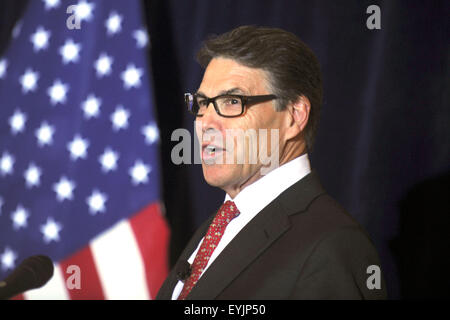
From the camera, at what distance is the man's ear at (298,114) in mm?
1426

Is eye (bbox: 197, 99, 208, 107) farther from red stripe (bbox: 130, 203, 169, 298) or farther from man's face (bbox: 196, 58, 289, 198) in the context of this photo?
red stripe (bbox: 130, 203, 169, 298)

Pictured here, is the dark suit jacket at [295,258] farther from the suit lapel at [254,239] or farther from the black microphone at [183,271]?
the black microphone at [183,271]

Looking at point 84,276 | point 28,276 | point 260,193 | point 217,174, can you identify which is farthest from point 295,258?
point 84,276

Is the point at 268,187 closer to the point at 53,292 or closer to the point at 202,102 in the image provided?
the point at 202,102

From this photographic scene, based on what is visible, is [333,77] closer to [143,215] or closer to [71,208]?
[143,215]

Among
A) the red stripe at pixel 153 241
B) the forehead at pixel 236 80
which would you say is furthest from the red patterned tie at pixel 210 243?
the red stripe at pixel 153 241

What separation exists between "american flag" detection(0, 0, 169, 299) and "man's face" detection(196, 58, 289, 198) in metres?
0.99

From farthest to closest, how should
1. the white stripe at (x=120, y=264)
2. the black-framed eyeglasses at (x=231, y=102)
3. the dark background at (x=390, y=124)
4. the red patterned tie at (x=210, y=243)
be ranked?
1. the white stripe at (x=120, y=264)
2. the dark background at (x=390, y=124)
3. the black-framed eyeglasses at (x=231, y=102)
4. the red patterned tie at (x=210, y=243)

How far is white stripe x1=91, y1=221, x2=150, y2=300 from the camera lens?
2.28 metres

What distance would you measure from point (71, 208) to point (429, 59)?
5.73ft

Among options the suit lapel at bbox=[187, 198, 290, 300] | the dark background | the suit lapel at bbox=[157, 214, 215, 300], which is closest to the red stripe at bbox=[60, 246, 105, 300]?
the suit lapel at bbox=[157, 214, 215, 300]

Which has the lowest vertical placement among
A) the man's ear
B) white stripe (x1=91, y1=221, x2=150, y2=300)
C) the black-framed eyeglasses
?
white stripe (x1=91, y1=221, x2=150, y2=300)

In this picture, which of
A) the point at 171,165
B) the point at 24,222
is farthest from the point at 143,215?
the point at 24,222
